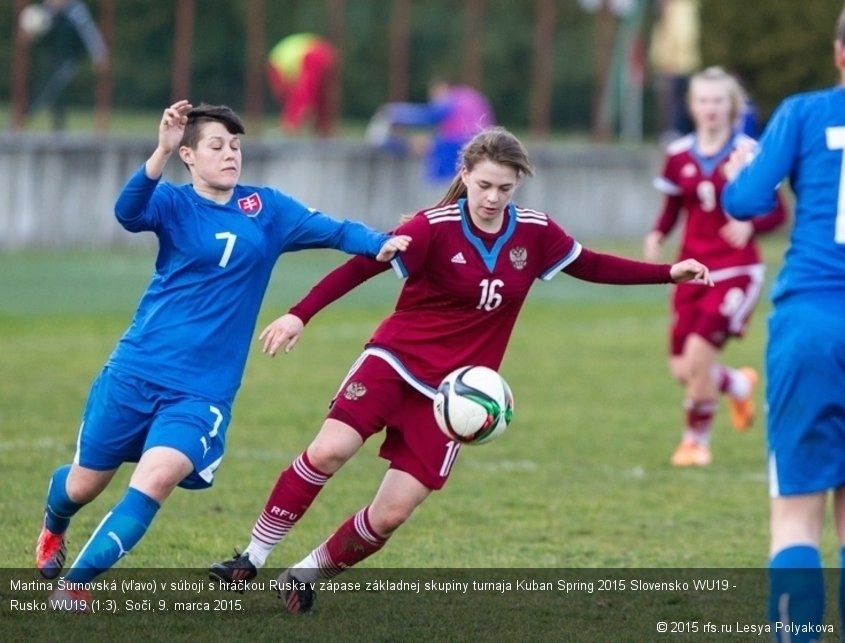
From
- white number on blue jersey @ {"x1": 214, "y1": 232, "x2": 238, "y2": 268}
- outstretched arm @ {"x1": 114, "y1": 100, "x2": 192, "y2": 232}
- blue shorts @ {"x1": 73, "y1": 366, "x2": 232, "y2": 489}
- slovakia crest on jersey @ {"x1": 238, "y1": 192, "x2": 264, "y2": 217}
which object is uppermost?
outstretched arm @ {"x1": 114, "y1": 100, "x2": 192, "y2": 232}

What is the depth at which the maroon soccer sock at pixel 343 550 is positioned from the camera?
6.18m

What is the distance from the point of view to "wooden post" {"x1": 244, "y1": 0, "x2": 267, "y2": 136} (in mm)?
24328

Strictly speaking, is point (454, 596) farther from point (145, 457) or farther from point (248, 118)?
point (248, 118)

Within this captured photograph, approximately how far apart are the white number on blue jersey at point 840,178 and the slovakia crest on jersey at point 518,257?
1672 millimetres

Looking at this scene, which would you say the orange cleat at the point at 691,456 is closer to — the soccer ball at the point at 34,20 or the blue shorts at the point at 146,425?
the blue shorts at the point at 146,425

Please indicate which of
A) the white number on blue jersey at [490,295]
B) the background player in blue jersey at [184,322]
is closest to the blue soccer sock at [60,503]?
the background player in blue jersey at [184,322]

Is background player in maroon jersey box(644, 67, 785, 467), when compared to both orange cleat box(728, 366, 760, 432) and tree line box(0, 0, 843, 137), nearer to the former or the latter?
orange cleat box(728, 366, 760, 432)

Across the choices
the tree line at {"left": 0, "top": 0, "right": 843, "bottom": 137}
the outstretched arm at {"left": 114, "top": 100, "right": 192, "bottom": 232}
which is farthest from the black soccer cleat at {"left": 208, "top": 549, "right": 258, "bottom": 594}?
the tree line at {"left": 0, "top": 0, "right": 843, "bottom": 137}

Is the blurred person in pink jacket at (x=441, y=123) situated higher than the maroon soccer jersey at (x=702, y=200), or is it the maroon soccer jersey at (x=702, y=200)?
the maroon soccer jersey at (x=702, y=200)

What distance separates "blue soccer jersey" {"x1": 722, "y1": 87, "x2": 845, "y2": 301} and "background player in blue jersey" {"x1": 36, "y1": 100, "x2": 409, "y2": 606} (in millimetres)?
1615

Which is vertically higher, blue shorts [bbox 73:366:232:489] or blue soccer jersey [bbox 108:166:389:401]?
blue soccer jersey [bbox 108:166:389:401]

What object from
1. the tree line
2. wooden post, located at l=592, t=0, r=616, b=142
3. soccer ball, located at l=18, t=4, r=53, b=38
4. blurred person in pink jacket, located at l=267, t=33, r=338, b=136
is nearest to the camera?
soccer ball, located at l=18, t=4, r=53, b=38

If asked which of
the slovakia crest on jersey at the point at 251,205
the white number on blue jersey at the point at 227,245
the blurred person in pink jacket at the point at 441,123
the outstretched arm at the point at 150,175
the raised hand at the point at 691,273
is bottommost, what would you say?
the blurred person in pink jacket at the point at 441,123

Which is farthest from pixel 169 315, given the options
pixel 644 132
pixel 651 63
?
pixel 651 63
